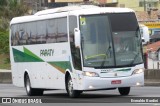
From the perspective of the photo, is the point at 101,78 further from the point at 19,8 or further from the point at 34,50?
the point at 19,8

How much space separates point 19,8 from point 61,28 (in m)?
54.1

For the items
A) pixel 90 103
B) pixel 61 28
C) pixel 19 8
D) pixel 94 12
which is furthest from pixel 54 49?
pixel 19 8

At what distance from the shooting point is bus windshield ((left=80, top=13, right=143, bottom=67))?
75.9ft

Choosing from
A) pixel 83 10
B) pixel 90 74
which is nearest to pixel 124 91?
pixel 90 74

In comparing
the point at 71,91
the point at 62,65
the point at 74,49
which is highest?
the point at 74,49

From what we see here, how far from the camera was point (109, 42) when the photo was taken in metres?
23.3

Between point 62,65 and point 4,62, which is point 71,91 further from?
point 4,62

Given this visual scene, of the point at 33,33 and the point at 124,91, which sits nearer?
the point at 124,91

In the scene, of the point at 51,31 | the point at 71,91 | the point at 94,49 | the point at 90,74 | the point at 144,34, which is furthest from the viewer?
the point at 51,31

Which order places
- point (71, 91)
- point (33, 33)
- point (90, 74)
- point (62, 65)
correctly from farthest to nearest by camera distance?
point (33, 33) < point (62, 65) < point (71, 91) < point (90, 74)

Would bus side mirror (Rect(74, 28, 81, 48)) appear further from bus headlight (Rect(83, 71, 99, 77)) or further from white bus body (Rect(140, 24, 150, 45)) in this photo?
white bus body (Rect(140, 24, 150, 45))

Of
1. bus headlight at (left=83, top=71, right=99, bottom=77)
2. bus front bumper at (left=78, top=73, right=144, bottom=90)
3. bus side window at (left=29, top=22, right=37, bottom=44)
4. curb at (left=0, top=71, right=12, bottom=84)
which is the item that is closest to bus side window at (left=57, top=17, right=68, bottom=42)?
bus headlight at (left=83, top=71, right=99, bottom=77)

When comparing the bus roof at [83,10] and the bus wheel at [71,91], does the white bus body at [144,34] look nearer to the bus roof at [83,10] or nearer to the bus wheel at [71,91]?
the bus roof at [83,10]

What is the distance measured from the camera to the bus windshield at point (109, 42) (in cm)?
2314
